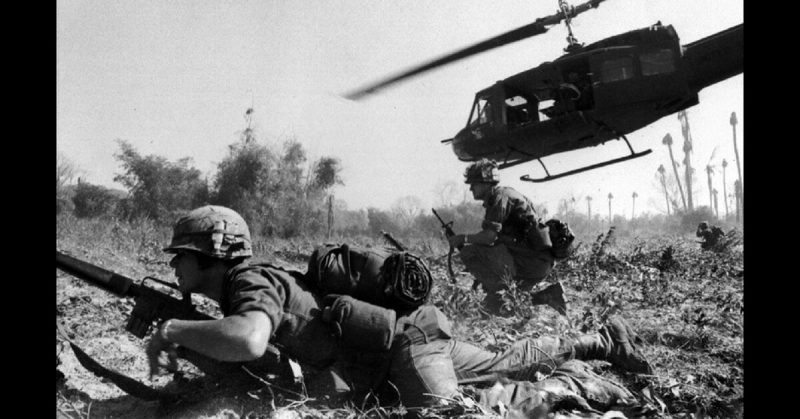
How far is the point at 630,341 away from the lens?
3787mm

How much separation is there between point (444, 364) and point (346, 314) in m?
0.58

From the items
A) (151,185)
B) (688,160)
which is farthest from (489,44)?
(688,160)

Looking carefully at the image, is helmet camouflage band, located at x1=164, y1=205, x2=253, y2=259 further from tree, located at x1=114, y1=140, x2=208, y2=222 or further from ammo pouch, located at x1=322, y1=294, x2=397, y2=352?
tree, located at x1=114, y1=140, x2=208, y2=222

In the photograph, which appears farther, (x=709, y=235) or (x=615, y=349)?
(x=709, y=235)

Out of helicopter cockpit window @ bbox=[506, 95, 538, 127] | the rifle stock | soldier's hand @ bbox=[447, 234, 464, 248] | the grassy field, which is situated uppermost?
helicopter cockpit window @ bbox=[506, 95, 538, 127]

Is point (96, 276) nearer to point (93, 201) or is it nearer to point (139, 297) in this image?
point (139, 297)

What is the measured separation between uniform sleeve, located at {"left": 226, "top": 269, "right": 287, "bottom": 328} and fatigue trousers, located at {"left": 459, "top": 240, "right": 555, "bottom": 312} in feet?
11.8

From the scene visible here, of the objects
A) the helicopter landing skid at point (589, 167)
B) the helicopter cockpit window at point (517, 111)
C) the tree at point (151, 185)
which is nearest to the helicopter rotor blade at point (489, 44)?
the helicopter cockpit window at point (517, 111)

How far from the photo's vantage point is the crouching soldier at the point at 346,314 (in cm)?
290

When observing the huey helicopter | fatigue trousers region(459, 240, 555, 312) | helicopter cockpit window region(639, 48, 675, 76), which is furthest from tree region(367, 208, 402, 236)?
fatigue trousers region(459, 240, 555, 312)

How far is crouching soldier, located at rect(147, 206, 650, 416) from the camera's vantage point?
9.50 ft

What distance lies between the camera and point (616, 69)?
882 cm

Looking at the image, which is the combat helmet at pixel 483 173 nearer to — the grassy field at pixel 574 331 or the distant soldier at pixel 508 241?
the distant soldier at pixel 508 241
